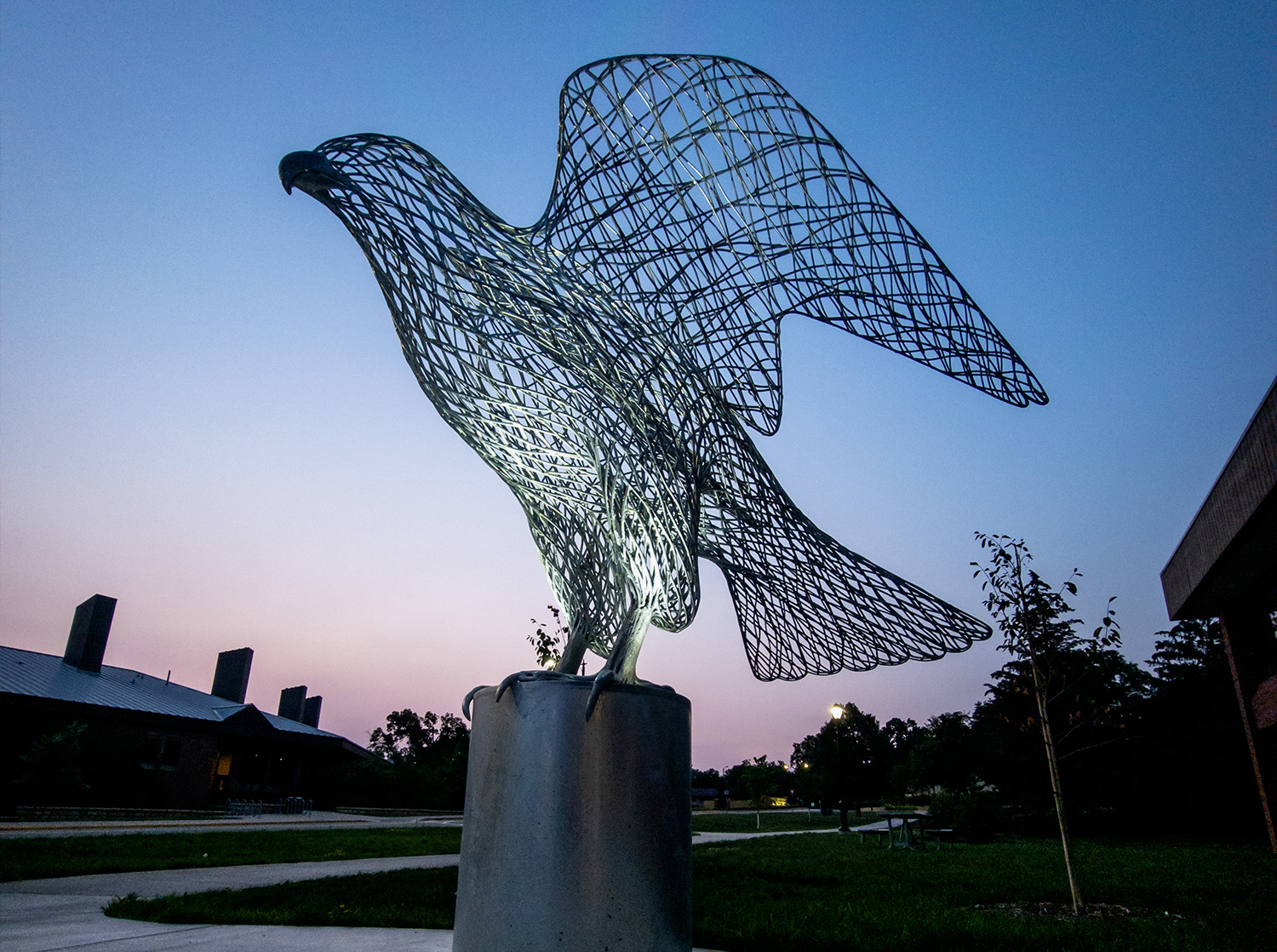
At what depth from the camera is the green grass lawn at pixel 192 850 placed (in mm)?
10688

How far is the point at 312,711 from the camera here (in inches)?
1745

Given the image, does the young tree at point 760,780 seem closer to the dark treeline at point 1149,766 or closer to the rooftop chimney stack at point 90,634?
the dark treeline at point 1149,766

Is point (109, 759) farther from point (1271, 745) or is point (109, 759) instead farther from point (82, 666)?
point (1271, 745)

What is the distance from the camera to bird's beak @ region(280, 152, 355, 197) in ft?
18.4

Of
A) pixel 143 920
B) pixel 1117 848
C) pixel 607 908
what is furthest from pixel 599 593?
pixel 1117 848

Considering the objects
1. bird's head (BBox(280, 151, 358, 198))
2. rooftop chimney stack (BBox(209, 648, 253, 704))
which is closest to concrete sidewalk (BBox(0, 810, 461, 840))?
rooftop chimney stack (BBox(209, 648, 253, 704))

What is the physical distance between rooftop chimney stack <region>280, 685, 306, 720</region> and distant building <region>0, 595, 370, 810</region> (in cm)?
6

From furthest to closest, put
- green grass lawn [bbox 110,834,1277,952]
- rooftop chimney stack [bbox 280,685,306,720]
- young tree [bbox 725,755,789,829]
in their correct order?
young tree [bbox 725,755,789,829] < rooftop chimney stack [bbox 280,685,306,720] < green grass lawn [bbox 110,834,1277,952]

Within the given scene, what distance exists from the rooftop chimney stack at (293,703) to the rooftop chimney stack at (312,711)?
162 centimetres

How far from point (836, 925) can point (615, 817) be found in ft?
11.4

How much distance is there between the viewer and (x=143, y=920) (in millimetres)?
6859

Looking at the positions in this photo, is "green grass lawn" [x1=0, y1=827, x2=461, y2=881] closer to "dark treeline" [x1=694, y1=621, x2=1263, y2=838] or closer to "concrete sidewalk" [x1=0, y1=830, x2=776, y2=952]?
"concrete sidewalk" [x1=0, y1=830, x2=776, y2=952]

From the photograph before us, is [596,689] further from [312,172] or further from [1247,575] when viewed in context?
[1247,575]

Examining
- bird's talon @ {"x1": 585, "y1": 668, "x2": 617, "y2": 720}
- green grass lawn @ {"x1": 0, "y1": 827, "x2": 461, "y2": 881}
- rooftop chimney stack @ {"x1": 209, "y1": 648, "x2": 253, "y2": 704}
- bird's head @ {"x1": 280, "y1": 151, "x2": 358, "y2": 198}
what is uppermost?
rooftop chimney stack @ {"x1": 209, "y1": 648, "x2": 253, "y2": 704}
